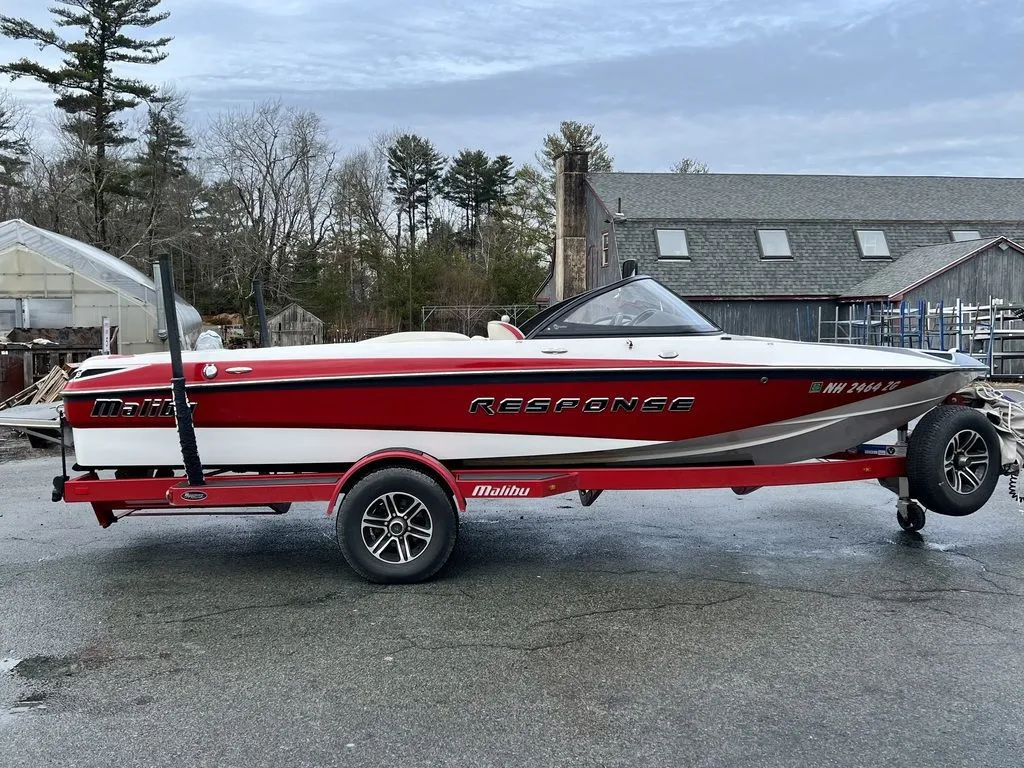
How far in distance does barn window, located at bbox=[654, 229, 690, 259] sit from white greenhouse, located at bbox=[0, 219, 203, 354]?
15.1 meters

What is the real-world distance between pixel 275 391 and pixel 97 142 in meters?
36.5

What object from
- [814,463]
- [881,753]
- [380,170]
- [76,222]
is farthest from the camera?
[380,170]

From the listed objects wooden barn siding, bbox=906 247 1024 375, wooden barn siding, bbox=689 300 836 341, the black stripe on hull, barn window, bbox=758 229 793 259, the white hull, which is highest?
barn window, bbox=758 229 793 259

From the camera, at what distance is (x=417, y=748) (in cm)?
312

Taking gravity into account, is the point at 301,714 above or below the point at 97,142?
below

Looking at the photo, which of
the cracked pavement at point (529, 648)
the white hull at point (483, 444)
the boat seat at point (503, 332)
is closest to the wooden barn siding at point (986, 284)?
the cracked pavement at point (529, 648)

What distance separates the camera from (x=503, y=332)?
5371 millimetres

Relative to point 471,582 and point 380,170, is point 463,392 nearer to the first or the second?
point 471,582

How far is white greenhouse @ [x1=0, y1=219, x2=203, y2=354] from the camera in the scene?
20750 mm

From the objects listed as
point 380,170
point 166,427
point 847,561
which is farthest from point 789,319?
point 380,170

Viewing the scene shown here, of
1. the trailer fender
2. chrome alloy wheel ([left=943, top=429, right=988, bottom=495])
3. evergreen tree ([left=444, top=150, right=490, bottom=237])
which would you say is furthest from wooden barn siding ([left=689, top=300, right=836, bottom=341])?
evergreen tree ([left=444, top=150, right=490, bottom=237])

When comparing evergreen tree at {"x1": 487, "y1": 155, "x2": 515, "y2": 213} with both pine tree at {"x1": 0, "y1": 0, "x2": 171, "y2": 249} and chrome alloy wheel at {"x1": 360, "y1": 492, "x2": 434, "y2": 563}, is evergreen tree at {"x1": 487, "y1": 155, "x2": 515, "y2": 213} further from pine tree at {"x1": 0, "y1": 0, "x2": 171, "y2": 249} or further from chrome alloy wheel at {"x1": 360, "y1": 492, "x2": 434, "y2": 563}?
chrome alloy wheel at {"x1": 360, "y1": 492, "x2": 434, "y2": 563}

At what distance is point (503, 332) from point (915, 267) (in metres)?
25.0

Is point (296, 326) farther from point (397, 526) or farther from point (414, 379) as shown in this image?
point (397, 526)
